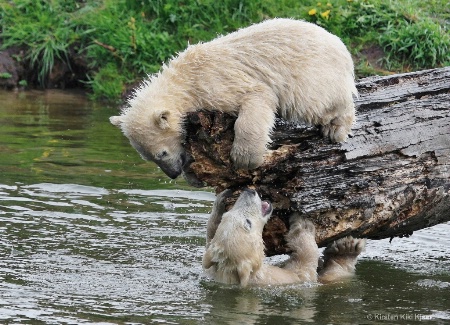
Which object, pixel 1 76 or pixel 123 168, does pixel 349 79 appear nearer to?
pixel 123 168

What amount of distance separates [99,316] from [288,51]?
7.53 ft

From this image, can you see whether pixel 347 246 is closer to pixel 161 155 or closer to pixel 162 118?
pixel 161 155

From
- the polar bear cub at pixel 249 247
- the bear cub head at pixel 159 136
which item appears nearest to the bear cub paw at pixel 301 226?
the polar bear cub at pixel 249 247

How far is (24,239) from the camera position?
8.01 meters

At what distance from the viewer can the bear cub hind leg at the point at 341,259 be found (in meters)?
7.33

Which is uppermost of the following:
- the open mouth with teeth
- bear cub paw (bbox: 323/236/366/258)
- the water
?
the open mouth with teeth

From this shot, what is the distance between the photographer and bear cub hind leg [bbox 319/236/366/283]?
733 centimetres

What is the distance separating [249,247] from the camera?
682 centimetres

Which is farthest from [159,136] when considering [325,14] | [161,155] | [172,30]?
[172,30]

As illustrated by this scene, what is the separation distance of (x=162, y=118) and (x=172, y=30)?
9.47m

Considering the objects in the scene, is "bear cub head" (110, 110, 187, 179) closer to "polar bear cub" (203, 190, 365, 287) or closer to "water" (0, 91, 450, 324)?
"polar bear cub" (203, 190, 365, 287)

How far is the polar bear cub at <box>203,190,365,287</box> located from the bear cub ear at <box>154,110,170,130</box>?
81 cm

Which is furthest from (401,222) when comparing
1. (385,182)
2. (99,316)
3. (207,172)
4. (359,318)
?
(99,316)

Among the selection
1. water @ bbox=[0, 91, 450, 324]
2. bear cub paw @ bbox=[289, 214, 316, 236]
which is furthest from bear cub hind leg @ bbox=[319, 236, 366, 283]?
bear cub paw @ bbox=[289, 214, 316, 236]
